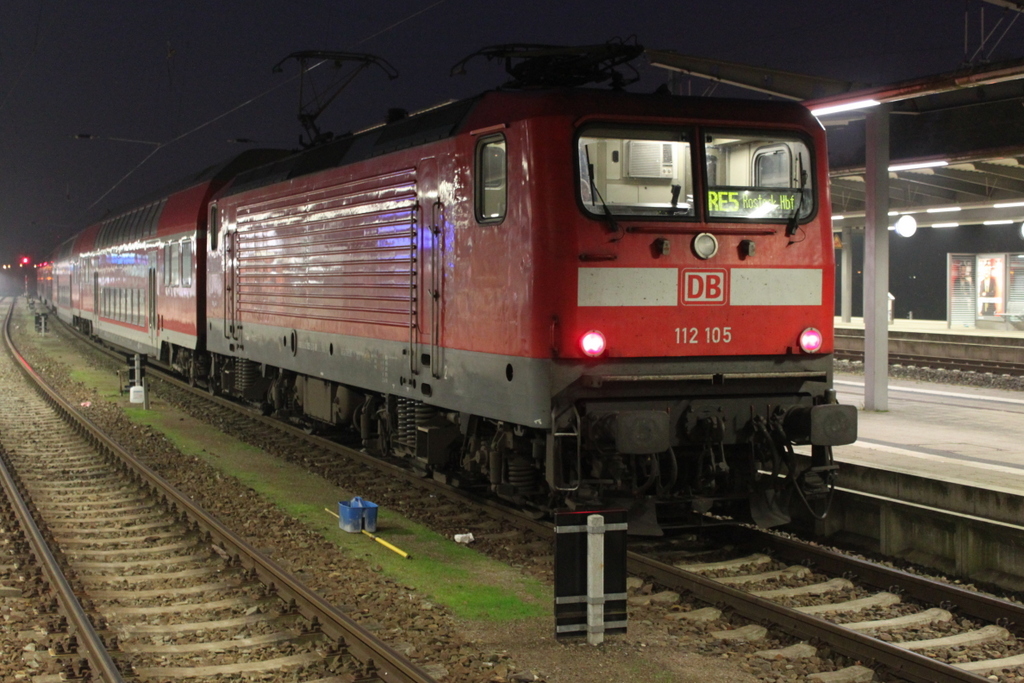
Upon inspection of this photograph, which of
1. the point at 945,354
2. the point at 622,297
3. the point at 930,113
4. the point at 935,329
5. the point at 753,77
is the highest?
the point at 753,77

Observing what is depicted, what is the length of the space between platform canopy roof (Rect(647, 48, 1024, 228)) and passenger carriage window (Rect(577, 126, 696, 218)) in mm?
5041

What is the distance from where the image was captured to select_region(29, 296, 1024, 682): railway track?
584 centimetres

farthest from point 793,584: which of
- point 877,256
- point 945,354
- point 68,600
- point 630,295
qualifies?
point 945,354

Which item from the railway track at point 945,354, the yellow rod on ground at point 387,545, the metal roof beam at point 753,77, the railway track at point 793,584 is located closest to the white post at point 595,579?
the railway track at point 793,584

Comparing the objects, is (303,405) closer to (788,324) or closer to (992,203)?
(788,324)

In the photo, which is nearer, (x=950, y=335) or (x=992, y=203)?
(x=992, y=203)

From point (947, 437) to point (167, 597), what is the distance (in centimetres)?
955

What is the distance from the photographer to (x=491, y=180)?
8352 millimetres

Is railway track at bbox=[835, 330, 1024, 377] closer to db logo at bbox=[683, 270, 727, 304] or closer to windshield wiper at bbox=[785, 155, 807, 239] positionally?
windshield wiper at bbox=[785, 155, 807, 239]

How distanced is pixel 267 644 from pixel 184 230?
14.0m

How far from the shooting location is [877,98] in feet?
42.1

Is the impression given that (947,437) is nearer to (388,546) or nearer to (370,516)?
(370,516)

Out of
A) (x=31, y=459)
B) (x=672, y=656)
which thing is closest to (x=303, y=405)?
(x=31, y=459)

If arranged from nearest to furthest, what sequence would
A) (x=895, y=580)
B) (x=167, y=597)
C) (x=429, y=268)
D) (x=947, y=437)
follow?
(x=895, y=580), (x=167, y=597), (x=429, y=268), (x=947, y=437)
